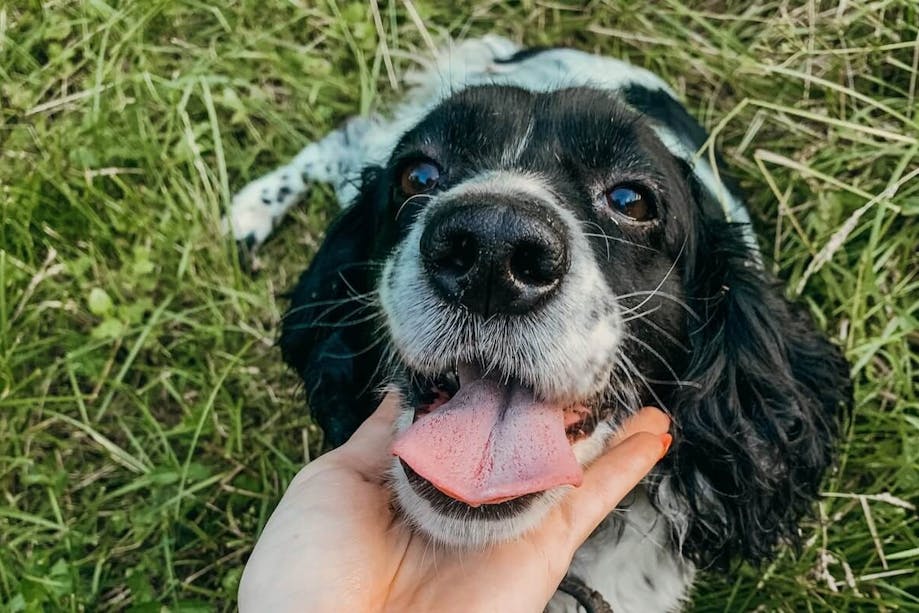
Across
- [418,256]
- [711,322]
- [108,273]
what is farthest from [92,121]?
[711,322]

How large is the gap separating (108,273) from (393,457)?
7.11 ft

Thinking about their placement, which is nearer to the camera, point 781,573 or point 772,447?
point 772,447

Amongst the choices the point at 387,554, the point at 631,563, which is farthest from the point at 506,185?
the point at 631,563

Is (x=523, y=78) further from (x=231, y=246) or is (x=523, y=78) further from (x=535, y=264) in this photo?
(x=535, y=264)

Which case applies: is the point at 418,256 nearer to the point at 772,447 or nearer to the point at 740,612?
the point at 772,447

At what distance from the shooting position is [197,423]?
350 cm

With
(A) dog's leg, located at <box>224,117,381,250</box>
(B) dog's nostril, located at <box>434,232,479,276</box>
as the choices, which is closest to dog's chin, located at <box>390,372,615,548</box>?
(B) dog's nostril, located at <box>434,232,479,276</box>

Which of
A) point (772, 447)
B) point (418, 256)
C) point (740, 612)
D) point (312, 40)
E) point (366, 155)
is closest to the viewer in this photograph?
point (418, 256)

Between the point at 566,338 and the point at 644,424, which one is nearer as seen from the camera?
the point at 566,338

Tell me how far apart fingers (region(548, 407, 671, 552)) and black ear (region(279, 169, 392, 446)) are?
0.79 meters

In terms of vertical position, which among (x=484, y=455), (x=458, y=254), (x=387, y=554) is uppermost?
(x=458, y=254)

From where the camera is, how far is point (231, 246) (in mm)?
3969

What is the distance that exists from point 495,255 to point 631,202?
689 millimetres

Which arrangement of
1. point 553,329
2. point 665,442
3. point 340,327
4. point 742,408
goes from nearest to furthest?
point 553,329 < point 665,442 < point 742,408 < point 340,327
